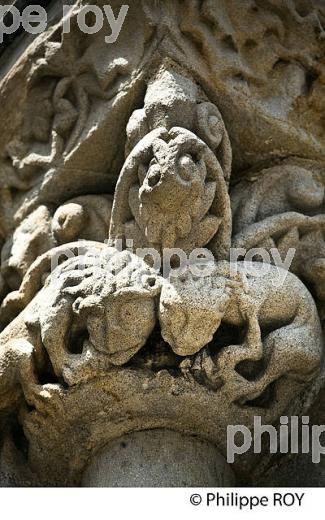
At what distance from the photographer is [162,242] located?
2211 mm

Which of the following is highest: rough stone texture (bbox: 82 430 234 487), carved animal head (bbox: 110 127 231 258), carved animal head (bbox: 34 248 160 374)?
carved animal head (bbox: 110 127 231 258)

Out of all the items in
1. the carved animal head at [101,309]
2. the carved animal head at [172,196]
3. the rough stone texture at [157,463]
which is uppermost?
the carved animal head at [172,196]

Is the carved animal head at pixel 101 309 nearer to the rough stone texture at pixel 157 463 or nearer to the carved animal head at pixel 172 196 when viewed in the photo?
the carved animal head at pixel 172 196

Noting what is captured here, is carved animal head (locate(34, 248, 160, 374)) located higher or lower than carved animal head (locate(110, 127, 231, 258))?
lower

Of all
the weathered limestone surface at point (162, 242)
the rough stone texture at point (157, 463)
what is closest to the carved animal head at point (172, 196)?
the weathered limestone surface at point (162, 242)

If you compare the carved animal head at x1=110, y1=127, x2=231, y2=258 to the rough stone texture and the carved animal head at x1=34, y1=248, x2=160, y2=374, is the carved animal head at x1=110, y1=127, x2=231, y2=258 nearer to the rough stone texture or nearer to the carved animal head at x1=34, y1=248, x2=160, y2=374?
the carved animal head at x1=34, y1=248, x2=160, y2=374

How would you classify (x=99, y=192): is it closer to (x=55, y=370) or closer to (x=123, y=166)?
(x=123, y=166)

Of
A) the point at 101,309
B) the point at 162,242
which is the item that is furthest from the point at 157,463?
the point at 162,242

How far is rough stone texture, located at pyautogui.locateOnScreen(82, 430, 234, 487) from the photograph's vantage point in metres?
2.15

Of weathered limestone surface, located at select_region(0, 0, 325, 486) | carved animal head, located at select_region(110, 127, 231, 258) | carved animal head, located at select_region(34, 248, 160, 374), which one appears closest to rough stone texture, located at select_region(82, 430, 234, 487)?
weathered limestone surface, located at select_region(0, 0, 325, 486)

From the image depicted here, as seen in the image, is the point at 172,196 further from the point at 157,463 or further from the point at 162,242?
the point at 157,463

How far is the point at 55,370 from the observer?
2182 mm

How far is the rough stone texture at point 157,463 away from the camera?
2.15 m

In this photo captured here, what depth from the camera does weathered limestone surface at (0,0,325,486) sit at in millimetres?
2150
